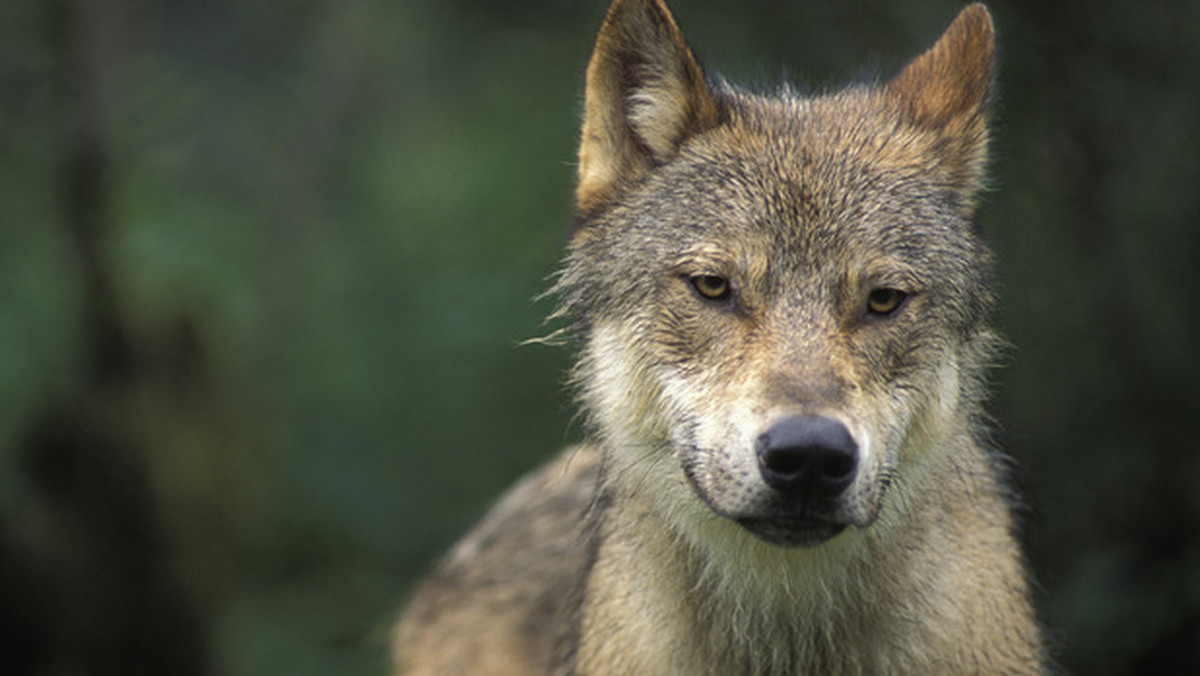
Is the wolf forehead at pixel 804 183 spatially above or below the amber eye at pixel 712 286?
above

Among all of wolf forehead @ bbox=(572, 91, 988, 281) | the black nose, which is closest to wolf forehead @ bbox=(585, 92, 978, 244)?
wolf forehead @ bbox=(572, 91, 988, 281)

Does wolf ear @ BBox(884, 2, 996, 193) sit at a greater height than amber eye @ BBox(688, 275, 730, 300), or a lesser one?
greater

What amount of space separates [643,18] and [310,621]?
6.07 metres

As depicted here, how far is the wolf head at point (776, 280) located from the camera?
14.9ft

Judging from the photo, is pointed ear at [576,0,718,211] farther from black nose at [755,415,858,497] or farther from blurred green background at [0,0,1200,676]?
black nose at [755,415,858,497]

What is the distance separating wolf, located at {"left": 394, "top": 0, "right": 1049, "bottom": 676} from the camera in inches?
185

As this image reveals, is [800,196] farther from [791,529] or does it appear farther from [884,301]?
[791,529]

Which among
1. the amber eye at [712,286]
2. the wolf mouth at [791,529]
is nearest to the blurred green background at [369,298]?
the wolf mouth at [791,529]

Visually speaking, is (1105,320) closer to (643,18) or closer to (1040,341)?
(1040,341)

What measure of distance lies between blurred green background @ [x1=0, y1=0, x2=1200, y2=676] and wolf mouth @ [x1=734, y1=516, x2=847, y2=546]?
1.51 m

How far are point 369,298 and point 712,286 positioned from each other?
723 cm

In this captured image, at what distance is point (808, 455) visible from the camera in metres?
4.34

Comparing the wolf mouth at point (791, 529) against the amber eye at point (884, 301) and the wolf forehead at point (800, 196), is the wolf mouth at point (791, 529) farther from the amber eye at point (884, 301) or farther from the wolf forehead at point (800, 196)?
the wolf forehead at point (800, 196)

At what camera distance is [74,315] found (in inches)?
378
